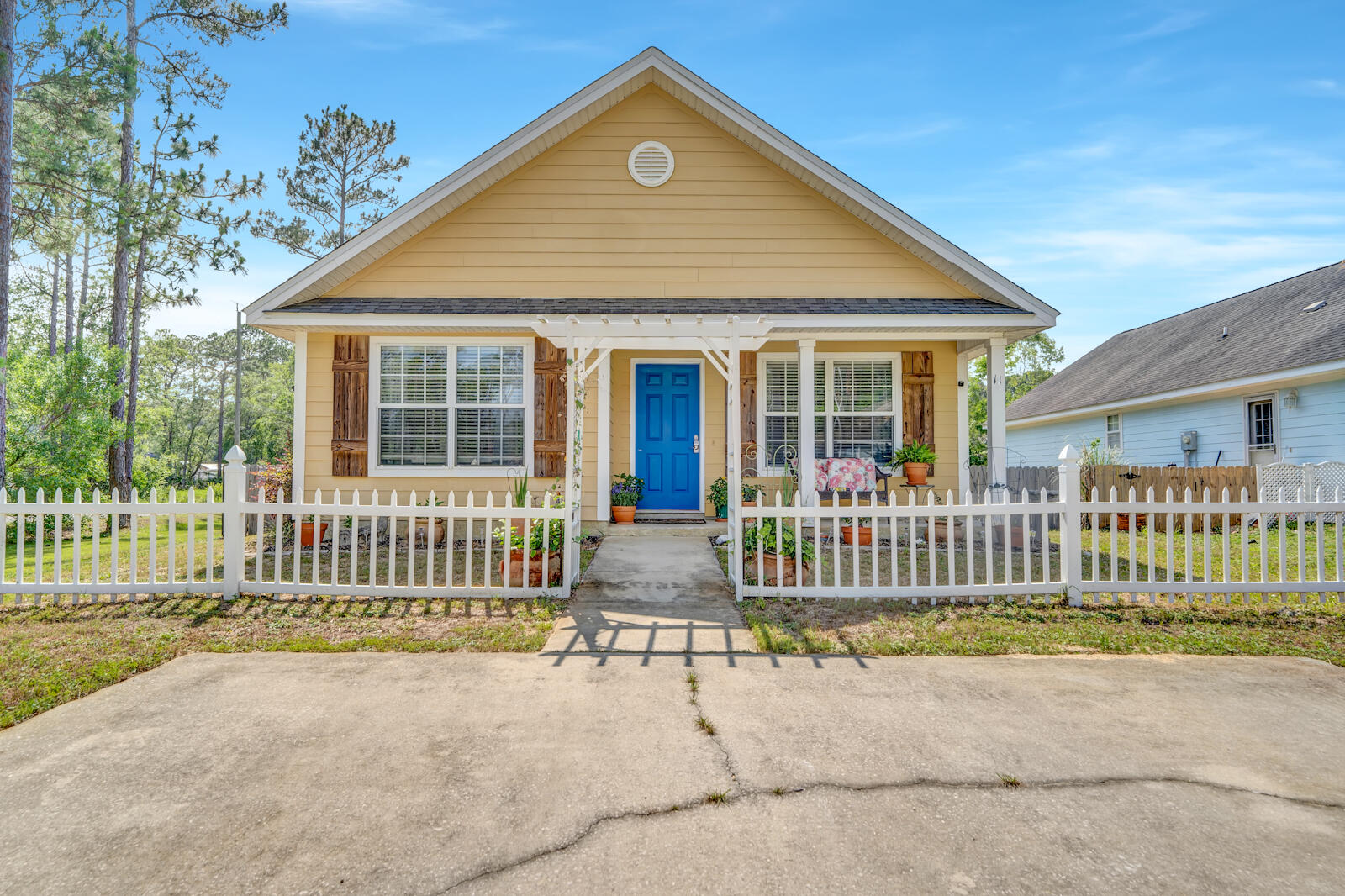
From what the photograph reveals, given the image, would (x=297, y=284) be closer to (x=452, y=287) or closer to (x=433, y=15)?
(x=452, y=287)

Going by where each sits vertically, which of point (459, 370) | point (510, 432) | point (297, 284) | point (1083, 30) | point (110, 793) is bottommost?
point (110, 793)

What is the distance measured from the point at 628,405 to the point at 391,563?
192 inches

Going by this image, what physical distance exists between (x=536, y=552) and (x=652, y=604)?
1134 millimetres

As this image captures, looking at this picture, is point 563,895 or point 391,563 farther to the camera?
point 391,563

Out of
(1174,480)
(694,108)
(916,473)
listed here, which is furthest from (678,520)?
(1174,480)

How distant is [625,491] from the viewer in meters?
9.31

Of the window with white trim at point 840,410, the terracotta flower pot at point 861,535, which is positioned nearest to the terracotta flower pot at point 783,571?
the terracotta flower pot at point 861,535

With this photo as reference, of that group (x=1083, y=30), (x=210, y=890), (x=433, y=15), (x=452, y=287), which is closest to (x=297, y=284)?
(x=452, y=287)

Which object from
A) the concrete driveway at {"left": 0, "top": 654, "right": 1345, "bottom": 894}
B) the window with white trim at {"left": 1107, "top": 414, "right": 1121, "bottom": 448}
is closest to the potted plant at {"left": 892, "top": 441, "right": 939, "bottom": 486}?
the concrete driveway at {"left": 0, "top": 654, "right": 1345, "bottom": 894}

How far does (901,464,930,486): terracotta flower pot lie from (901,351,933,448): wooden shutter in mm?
551

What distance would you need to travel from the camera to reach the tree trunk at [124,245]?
13820mm

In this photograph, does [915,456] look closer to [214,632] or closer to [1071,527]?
[1071,527]

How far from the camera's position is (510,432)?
9.16 metres

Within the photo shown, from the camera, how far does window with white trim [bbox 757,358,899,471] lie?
31.8 ft
